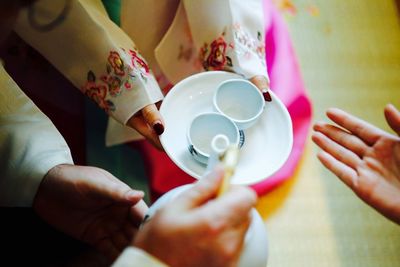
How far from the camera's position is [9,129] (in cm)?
95

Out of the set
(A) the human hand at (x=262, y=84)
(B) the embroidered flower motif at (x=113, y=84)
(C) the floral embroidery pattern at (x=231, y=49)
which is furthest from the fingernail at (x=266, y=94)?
(B) the embroidered flower motif at (x=113, y=84)

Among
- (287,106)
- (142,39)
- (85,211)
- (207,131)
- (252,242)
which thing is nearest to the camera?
(252,242)

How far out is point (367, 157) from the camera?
3.39 feet

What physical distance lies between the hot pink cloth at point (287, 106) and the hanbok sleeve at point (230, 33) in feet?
1.08

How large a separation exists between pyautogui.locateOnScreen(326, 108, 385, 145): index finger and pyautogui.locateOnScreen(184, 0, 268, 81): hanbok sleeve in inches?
9.1

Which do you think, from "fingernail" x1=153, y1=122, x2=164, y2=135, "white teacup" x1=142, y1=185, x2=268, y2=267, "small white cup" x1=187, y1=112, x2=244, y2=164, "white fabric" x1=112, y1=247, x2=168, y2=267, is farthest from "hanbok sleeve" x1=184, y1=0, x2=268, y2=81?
"white fabric" x1=112, y1=247, x2=168, y2=267

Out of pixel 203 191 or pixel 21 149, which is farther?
pixel 21 149

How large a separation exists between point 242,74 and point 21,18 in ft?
2.01

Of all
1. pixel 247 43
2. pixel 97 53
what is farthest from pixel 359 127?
pixel 97 53

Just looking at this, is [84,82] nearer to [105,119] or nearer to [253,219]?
[105,119]

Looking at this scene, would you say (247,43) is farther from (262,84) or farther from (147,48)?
(147,48)

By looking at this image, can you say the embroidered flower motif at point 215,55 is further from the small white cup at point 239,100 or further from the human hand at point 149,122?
the human hand at point 149,122

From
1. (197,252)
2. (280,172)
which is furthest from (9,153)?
(280,172)

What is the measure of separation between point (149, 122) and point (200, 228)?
0.44 meters
